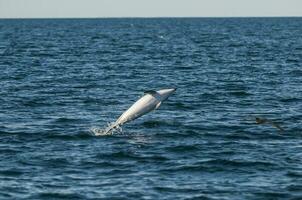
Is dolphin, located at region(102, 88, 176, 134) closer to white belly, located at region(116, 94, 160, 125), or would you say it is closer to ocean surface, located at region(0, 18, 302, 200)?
white belly, located at region(116, 94, 160, 125)

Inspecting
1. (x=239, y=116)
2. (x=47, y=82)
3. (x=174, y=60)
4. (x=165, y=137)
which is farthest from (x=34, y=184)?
(x=174, y=60)

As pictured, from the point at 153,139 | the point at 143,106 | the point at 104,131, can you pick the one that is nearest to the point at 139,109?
the point at 143,106

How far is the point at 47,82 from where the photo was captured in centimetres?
5769

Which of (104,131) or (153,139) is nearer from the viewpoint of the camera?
(153,139)

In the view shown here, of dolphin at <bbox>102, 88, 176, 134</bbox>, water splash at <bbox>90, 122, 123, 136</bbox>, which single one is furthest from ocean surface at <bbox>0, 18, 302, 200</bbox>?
dolphin at <bbox>102, 88, 176, 134</bbox>

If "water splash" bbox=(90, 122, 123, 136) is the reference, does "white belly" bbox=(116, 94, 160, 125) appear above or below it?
above

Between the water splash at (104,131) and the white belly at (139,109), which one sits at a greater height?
the white belly at (139,109)

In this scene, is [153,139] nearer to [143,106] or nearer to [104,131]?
[143,106]

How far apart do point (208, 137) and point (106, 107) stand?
11.3 metres

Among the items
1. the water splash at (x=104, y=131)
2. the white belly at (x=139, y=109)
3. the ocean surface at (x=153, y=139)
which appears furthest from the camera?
the water splash at (x=104, y=131)

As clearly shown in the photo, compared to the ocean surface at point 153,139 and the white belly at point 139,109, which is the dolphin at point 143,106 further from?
the ocean surface at point 153,139

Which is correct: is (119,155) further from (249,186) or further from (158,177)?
(249,186)

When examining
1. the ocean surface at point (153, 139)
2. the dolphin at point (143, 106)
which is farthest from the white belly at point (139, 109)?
the ocean surface at point (153, 139)

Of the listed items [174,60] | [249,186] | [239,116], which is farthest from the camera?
[174,60]
